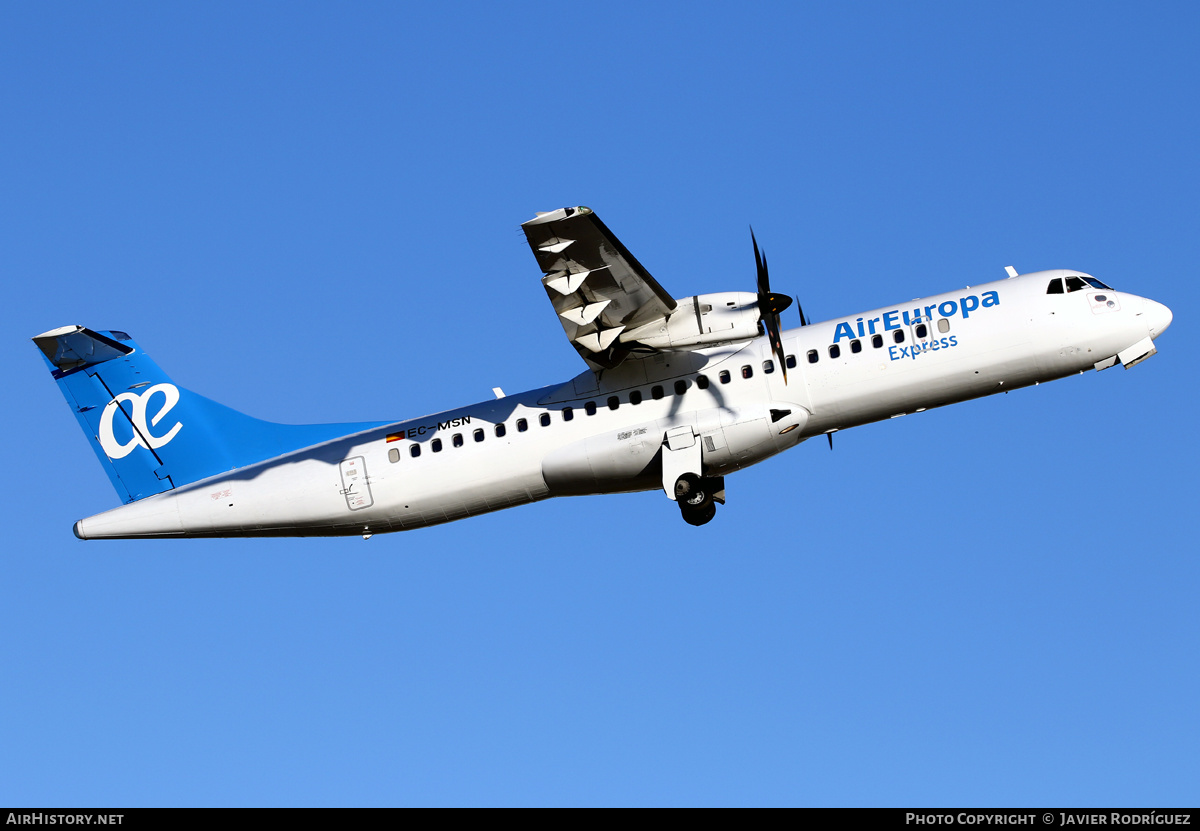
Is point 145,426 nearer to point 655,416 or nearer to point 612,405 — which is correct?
point 612,405

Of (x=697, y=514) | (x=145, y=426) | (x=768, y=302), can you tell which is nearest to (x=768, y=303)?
(x=768, y=302)

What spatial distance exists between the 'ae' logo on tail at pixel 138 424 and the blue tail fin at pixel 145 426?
0.02 m

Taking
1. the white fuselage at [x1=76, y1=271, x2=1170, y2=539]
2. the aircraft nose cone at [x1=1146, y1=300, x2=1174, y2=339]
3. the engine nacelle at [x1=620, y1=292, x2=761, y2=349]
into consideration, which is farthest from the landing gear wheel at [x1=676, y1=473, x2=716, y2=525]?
the aircraft nose cone at [x1=1146, y1=300, x2=1174, y2=339]

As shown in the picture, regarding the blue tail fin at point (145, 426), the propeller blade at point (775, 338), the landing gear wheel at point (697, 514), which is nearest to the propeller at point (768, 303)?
the propeller blade at point (775, 338)

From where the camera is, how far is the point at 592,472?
2441 cm

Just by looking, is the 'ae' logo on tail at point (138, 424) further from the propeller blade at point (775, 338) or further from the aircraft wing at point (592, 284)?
the propeller blade at point (775, 338)

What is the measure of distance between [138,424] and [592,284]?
36.9 feet

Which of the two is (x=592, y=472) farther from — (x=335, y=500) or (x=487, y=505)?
(x=335, y=500)

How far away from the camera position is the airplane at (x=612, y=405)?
23.2 m

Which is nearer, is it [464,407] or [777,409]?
[777,409]
